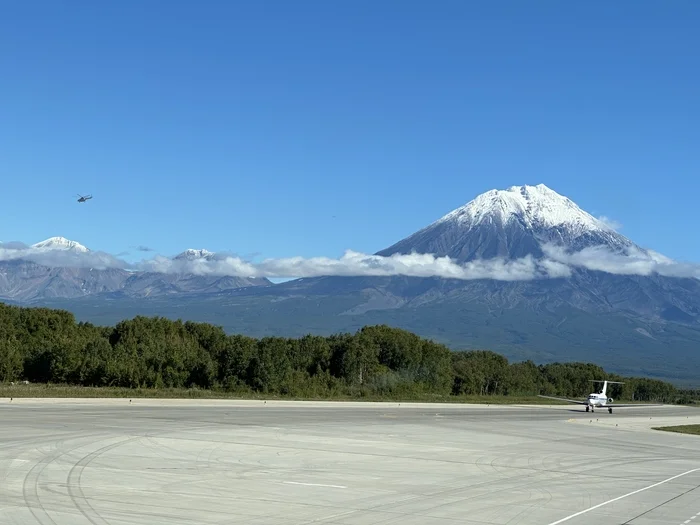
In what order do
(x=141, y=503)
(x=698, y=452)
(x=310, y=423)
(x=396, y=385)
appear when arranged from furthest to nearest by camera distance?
(x=396, y=385) < (x=310, y=423) < (x=698, y=452) < (x=141, y=503)

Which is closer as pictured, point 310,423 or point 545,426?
point 310,423

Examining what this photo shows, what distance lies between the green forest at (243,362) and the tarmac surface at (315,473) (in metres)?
35.2

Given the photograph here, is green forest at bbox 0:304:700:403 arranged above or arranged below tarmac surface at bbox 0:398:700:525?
above

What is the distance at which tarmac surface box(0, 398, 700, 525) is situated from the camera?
2100 cm

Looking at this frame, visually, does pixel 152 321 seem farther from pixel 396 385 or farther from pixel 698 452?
pixel 698 452

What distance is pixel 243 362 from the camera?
290ft

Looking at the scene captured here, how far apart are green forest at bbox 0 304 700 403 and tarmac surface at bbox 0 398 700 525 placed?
1387 inches

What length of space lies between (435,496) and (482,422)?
1402 inches

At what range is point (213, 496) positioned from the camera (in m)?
22.5

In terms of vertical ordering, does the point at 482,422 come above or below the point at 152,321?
below

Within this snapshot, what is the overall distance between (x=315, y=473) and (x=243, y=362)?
201ft


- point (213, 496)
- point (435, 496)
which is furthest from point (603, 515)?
point (213, 496)

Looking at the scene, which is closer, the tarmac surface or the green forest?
the tarmac surface

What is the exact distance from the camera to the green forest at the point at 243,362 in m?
84.6
